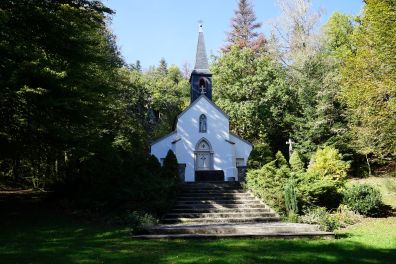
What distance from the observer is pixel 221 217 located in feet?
53.0

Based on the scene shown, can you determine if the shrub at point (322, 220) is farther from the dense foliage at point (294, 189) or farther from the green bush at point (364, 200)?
the green bush at point (364, 200)

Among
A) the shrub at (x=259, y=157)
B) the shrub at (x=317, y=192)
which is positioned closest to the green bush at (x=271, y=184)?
the shrub at (x=317, y=192)

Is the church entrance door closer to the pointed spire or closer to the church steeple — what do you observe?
the church steeple

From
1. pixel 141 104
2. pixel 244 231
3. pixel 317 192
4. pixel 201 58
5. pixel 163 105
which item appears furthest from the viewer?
pixel 163 105

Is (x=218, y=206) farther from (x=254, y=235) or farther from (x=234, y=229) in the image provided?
(x=254, y=235)

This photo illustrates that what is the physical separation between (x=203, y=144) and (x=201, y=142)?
8.8 inches

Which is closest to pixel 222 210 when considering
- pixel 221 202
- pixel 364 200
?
pixel 221 202

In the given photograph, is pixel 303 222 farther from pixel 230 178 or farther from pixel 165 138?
pixel 165 138

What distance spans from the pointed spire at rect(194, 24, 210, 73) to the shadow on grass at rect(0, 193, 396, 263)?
1985 centimetres

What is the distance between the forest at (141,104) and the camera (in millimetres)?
14266

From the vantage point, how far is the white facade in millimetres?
28219

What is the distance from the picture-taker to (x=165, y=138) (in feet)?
93.6

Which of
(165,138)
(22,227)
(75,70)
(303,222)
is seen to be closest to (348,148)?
(165,138)

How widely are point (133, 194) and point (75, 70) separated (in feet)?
18.6
